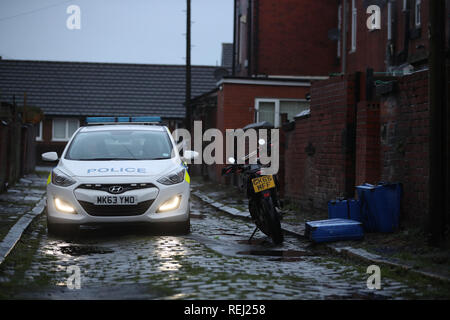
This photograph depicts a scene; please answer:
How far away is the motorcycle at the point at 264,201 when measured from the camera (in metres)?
10.2

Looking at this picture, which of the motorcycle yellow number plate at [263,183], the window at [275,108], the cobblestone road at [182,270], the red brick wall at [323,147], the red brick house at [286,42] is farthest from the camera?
the red brick house at [286,42]

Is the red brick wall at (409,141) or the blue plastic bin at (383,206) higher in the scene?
the red brick wall at (409,141)

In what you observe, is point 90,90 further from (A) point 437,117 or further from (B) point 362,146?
(A) point 437,117

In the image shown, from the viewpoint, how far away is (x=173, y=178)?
10961 mm

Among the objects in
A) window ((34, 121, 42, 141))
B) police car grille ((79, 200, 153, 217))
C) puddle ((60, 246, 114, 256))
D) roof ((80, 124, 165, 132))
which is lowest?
puddle ((60, 246, 114, 256))

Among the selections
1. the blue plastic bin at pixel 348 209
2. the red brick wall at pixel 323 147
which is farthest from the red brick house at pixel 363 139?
the blue plastic bin at pixel 348 209

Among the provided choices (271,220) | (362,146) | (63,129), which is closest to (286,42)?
(362,146)

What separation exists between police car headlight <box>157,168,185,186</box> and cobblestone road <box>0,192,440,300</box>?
82 centimetres

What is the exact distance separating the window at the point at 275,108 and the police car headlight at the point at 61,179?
16.6m

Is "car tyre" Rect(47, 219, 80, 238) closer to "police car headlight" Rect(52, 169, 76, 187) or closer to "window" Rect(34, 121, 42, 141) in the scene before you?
"police car headlight" Rect(52, 169, 76, 187)

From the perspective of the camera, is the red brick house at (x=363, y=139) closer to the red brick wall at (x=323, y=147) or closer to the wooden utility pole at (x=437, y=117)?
the red brick wall at (x=323, y=147)

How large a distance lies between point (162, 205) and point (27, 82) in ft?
139

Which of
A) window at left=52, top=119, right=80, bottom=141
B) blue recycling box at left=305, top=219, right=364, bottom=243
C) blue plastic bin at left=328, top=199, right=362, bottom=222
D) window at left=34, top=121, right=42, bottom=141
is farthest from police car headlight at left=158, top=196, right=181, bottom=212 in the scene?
window at left=52, top=119, right=80, bottom=141

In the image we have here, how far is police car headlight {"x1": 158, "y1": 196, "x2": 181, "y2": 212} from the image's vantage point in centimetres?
1072
